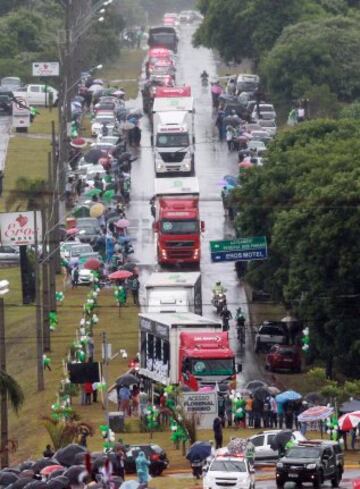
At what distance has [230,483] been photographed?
69.4m

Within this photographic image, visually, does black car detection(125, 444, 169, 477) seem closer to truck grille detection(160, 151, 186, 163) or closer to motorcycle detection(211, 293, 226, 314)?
motorcycle detection(211, 293, 226, 314)

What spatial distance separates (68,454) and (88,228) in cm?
4810

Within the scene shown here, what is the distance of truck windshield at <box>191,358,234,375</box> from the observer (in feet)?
288

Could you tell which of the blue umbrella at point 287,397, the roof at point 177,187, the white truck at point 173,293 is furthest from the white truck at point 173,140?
the blue umbrella at point 287,397

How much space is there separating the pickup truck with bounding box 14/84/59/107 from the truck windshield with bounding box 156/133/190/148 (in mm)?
30631

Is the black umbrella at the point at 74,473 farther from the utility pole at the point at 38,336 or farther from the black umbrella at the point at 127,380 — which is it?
the utility pole at the point at 38,336

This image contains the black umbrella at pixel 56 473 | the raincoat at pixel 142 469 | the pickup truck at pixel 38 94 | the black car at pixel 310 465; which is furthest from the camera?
the pickup truck at pixel 38 94

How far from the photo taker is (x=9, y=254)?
121375 mm

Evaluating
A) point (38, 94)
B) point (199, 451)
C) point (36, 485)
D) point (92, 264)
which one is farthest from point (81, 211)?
point (36, 485)

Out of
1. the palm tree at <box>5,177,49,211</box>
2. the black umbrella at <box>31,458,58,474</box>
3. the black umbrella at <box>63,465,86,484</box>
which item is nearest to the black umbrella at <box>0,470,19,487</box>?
the black umbrella at <box>31,458,58,474</box>

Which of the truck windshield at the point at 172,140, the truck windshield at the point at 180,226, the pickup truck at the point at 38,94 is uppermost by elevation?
the pickup truck at the point at 38,94

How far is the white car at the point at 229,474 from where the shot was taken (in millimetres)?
69456

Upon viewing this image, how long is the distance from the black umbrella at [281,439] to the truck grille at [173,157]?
5654 cm

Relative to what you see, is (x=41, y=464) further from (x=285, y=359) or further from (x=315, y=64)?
(x=315, y=64)
